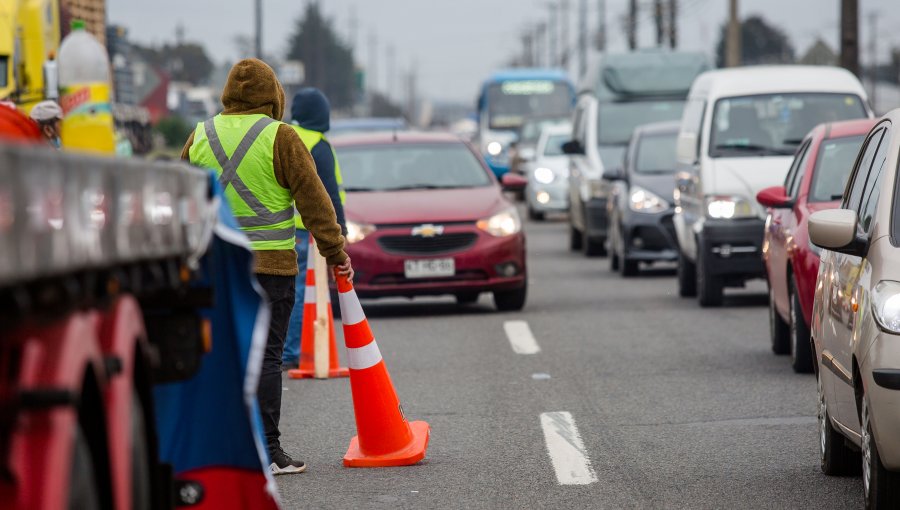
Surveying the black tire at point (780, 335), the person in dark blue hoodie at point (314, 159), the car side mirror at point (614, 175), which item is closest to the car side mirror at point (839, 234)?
the person in dark blue hoodie at point (314, 159)

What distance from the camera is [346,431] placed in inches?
356

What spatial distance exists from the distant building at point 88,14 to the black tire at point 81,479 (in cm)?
1785

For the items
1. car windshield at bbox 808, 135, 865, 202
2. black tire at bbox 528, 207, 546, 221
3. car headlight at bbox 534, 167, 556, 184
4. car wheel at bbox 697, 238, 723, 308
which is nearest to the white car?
car headlight at bbox 534, 167, 556, 184

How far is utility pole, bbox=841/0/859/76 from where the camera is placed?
93.8 ft

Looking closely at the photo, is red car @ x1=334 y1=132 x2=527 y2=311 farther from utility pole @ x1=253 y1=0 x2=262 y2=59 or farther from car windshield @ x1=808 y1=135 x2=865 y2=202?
utility pole @ x1=253 y1=0 x2=262 y2=59

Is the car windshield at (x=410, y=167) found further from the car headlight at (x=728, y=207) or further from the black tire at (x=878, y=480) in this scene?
the black tire at (x=878, y=480)

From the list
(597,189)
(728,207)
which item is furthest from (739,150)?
(597,189)

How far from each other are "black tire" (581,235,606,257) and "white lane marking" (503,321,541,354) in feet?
28.8

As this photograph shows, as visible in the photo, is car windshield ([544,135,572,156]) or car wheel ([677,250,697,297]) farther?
car windshield ([544,135,572,156])

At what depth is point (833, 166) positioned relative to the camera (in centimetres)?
1166

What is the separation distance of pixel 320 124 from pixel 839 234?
18.1 ft

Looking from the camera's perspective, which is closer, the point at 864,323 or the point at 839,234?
the point at 864,323

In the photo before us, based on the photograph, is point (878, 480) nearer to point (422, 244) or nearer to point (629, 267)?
point (422, 244)

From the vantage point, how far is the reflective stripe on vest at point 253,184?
778 cm
